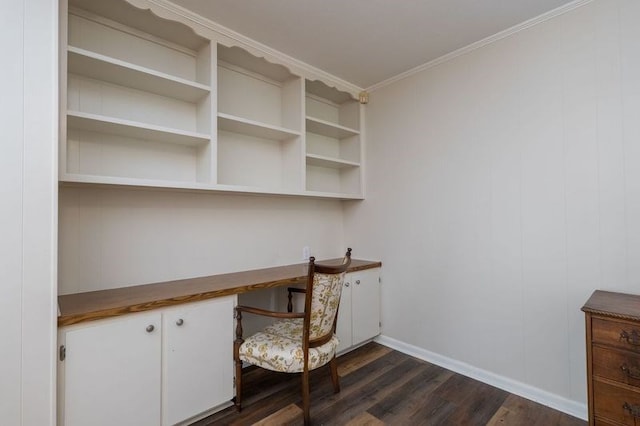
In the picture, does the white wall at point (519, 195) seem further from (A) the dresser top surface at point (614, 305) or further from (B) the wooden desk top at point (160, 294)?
(B) the wooden desk top at point (160, 294)

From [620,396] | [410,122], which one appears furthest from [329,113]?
[620,396]

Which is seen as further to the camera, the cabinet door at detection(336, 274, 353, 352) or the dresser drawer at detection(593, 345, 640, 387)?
the cabinet door at detection(336, 274, 353, 352)

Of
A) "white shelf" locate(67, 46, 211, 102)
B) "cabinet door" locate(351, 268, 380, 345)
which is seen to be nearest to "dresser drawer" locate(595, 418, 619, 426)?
"cabinet door" locate(351, 268, 380, 345)

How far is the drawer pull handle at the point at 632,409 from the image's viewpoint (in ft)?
4.47

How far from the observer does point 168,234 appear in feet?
7.10

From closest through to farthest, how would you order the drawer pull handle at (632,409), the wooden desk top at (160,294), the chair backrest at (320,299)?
the drawer pull handle at (632,409) < the wooden desk top at (160,294) < the chair backrest at (320,299)

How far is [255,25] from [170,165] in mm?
1167

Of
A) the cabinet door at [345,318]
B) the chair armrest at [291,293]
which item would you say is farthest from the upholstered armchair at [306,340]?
the cabinet door at [345,318]

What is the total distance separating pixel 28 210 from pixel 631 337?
2.70 meters

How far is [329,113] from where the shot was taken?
3.30 metres

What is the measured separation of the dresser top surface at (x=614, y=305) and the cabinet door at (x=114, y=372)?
2.25 m

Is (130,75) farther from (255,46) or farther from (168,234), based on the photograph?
(168,234)

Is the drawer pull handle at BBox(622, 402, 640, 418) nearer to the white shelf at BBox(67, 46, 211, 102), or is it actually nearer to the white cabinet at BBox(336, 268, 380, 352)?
the white cabinet at BBox(336, 268, 380, 352)

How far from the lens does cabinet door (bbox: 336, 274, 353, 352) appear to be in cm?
266
